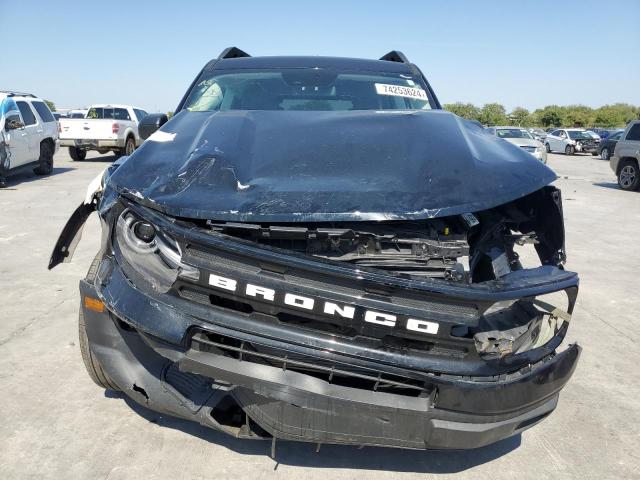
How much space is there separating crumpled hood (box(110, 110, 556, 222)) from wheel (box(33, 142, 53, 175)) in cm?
1254

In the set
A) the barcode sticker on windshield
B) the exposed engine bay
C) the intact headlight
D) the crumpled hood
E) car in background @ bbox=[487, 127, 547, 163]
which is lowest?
car in background @ bbox=[487, 127, 547, 163]

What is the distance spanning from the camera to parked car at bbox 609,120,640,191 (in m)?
14.5

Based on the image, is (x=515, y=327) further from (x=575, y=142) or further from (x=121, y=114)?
(x=575, y=142)

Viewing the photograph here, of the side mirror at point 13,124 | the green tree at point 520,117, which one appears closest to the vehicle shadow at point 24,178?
the side mirror at point 13,124

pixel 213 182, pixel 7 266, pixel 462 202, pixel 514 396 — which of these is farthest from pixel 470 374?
pixel 7 266

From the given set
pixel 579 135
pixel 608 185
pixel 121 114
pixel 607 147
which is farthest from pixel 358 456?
pixel 579 135

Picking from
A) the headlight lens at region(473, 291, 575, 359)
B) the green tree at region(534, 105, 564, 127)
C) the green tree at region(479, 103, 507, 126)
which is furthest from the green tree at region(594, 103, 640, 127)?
the headlight lens at region(473, 291, 575, 359)

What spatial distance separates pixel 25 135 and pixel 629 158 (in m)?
14.7

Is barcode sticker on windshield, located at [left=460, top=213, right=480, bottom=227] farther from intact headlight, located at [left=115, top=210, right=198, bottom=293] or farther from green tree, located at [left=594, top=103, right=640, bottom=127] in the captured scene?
green tree, located at [left=594, top=103, right=640, bottom=127]

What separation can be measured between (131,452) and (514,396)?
1.70 metres

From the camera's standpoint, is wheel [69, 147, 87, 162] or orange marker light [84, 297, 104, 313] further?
wheel [69, 147, 87, 162]

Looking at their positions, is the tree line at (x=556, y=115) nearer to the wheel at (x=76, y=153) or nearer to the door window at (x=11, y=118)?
the wheel at (x=76, y=153)

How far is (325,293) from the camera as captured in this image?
1.98 meters

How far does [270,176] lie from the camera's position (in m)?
2.28
